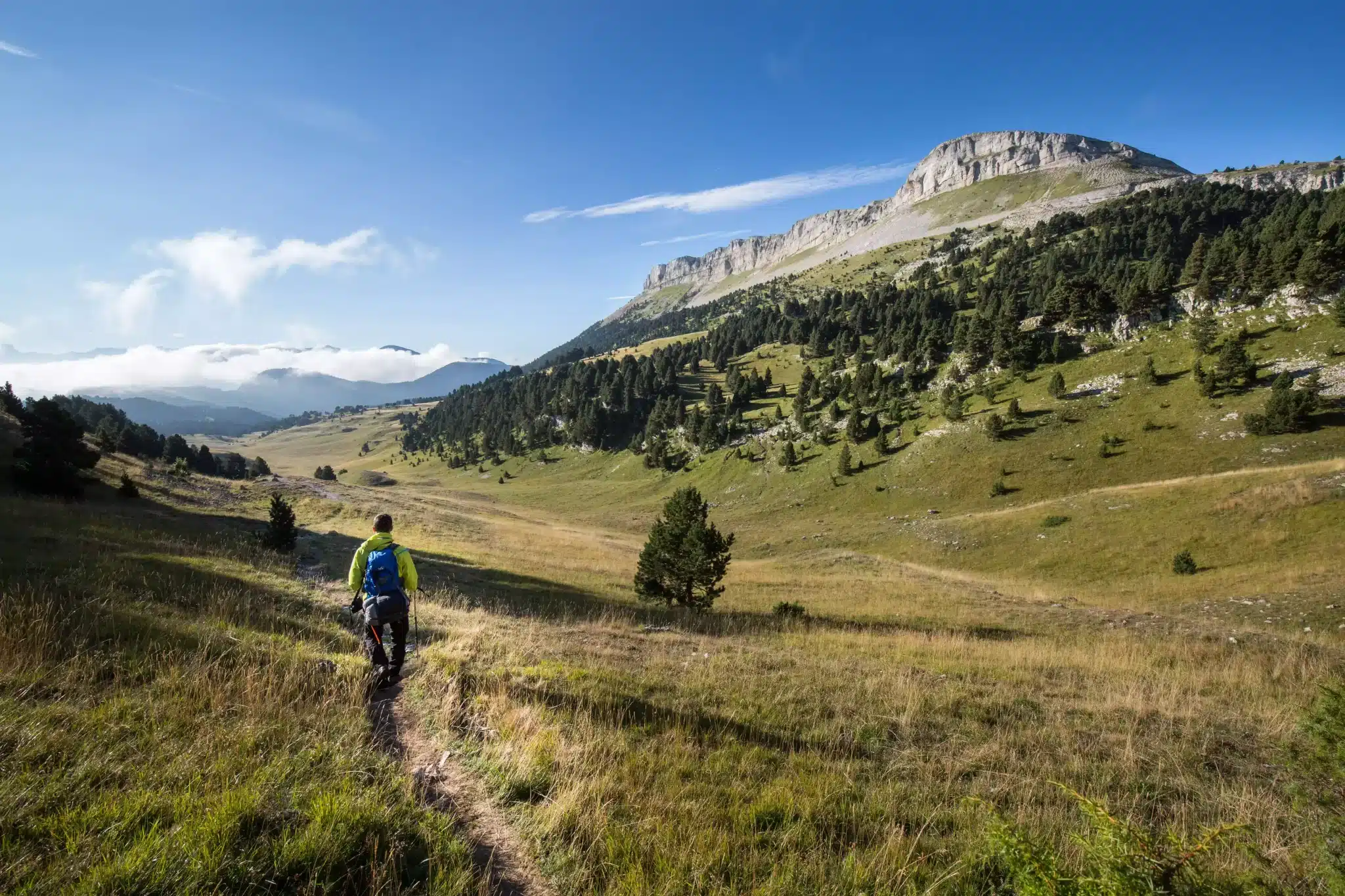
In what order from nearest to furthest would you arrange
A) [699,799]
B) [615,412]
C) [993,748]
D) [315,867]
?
[315,867], [699,799], [993,748], [615,412]

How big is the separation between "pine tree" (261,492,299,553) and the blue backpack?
21.9 m

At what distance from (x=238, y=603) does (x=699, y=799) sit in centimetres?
1027

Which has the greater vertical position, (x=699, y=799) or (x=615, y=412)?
(x=615, y=412)

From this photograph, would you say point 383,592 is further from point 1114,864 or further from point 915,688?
point 915,688

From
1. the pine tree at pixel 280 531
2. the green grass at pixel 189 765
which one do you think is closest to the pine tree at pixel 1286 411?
the green grass at pixel 189 765

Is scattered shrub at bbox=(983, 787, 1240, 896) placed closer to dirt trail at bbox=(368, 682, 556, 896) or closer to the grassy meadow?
the grassy meadow

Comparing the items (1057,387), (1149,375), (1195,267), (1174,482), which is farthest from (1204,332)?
(1174,482)

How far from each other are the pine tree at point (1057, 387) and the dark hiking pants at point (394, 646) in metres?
74.6

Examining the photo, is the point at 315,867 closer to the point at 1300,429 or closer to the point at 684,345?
the point at 1300,429

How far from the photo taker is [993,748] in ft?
20.8

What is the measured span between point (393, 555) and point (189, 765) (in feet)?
14.8

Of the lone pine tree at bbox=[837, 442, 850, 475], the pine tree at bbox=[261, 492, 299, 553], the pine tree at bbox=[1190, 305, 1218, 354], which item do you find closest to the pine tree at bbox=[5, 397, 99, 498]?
the pine tree at bbox=[261, 492, 299, 553]

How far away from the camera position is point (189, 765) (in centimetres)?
397

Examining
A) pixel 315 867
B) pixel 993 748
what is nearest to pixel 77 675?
pixel 315 867
